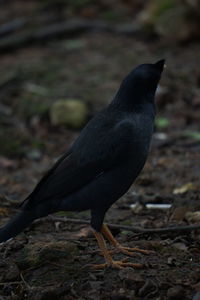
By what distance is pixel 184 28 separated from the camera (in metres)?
9.84

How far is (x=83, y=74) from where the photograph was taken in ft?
31.2

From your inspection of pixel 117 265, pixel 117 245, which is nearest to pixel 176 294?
pixel 117 265

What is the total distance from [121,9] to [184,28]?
7.56 feet

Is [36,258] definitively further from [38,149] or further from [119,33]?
[119,33]

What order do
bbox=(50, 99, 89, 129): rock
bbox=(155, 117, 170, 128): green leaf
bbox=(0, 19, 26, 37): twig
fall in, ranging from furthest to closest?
bbox=(0, 19, 26, 37): twig
bbox=(50, 99, 89, 129): rock
bbox=(155, 117, 170, 128): green leaf

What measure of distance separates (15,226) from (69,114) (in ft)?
12.2

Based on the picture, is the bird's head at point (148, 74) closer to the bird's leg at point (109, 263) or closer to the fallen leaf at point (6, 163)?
the bird's leg at point (109, 263)

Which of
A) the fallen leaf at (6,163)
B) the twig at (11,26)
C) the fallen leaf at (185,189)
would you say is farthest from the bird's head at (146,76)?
the twig at (11,26)

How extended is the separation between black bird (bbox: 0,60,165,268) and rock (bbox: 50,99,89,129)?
11.1 ft

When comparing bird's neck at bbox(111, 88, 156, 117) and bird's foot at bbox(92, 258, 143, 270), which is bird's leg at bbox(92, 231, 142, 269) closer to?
bird's foot at bbox(92, 258, 143, 270)

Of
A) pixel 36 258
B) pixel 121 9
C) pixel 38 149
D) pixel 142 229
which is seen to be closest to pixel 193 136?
pixel 38 149

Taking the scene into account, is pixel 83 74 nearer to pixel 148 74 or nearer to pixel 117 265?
pixel 148 74

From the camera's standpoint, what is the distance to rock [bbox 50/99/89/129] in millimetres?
7926

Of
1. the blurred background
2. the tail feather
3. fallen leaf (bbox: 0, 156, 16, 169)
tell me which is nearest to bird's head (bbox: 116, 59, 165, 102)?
the tail feather
